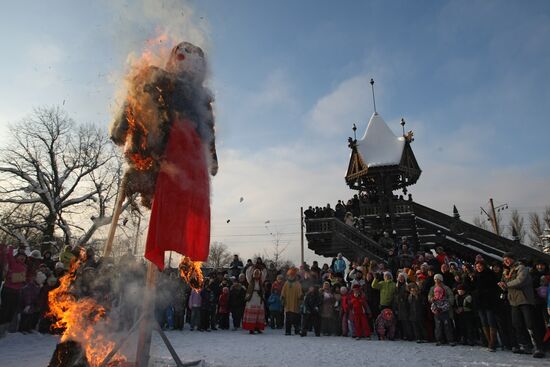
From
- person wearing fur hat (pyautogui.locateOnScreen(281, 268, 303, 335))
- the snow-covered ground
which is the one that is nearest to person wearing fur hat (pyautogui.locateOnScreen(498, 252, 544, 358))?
the snow-covered ground

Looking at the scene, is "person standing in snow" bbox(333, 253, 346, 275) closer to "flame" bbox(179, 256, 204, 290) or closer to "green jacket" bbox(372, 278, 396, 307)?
"green jacket" bbox(372, 278, 396, 307)

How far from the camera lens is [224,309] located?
11766 mm

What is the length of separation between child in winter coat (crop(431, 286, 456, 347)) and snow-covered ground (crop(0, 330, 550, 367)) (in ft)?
1.13

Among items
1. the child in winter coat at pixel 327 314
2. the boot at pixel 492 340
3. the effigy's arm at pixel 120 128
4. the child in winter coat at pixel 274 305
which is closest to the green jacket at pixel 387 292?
the child in winter coat at pixel 327 314

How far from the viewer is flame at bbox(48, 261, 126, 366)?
4.26 meters

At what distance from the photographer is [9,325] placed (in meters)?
8.82

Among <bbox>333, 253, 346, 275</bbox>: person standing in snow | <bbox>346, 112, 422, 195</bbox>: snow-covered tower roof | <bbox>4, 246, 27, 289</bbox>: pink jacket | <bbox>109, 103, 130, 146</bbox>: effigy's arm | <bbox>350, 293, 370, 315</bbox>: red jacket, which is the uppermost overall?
<bbox>346, 112, 422, 195</bbox>: snow-covered tower roof

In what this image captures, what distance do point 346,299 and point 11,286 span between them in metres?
8.41

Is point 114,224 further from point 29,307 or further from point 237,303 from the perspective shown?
point 237,303

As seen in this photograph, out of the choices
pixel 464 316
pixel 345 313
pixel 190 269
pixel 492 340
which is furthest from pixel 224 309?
pixel 492 340

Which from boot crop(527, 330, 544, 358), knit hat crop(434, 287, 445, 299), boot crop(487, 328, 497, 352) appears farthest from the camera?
knit hat crop(434, 287, 445, 299)

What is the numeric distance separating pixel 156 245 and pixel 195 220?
579mm

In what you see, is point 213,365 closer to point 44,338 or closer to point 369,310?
point 44,338

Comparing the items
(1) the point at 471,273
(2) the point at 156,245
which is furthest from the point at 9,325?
(1) the point at 471,273
